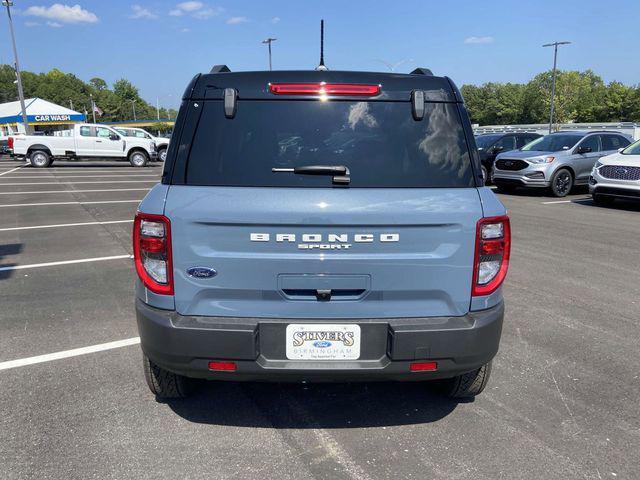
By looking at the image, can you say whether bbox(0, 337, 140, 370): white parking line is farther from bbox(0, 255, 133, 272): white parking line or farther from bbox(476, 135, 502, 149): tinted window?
bbox(476, 135, 502, 149): tinted window

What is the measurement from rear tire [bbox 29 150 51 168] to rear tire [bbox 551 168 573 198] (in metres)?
21.1

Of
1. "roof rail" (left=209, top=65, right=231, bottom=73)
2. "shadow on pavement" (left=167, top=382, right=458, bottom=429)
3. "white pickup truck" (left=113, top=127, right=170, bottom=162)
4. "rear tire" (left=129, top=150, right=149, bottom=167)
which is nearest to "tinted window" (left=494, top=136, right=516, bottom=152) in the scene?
"white pickup truck" (left=113, top=127, right=170, bottom=162)

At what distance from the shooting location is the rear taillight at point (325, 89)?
2.65m

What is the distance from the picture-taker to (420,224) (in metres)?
2.52

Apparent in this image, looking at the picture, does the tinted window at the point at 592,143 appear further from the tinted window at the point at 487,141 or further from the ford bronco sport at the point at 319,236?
the ford bronco sport at the point at 319,236

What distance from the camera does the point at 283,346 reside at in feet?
8.32

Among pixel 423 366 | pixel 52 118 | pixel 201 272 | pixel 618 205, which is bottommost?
pixel 618 205

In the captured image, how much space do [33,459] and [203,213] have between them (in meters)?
1.55

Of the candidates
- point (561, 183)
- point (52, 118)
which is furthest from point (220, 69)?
point (52, 118)

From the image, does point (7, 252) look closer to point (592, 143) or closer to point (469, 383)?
point (469, 383)

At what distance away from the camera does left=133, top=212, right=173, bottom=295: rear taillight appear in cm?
253

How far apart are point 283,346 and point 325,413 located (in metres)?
0.81

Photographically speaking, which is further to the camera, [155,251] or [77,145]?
[77,145]

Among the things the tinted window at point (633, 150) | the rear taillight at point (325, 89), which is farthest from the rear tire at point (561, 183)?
the rear taillight at point (325, 89)
